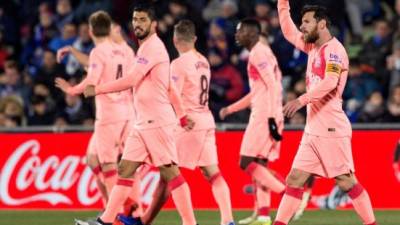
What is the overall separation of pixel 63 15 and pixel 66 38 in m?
1.00

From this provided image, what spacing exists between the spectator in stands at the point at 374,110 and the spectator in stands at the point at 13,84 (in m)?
6.06

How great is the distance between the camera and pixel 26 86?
21.5m

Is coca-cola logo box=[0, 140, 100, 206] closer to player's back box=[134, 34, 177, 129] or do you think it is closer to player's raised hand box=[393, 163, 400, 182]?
player's raised hand box=[393, 163, 400, 182]

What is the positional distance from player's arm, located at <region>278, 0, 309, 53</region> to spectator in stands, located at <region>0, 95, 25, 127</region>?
823 cm

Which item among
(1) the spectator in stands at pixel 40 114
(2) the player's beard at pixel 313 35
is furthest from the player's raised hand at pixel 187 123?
(1) the spectator in stands at pixel 40 114

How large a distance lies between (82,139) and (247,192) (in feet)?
8.61

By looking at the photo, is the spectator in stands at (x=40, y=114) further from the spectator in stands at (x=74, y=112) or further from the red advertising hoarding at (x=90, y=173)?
the red advertising hoarding at (x=90, y=173)

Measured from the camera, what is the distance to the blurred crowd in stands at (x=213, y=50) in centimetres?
1978

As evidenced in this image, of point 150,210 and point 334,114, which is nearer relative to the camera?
point 334,114

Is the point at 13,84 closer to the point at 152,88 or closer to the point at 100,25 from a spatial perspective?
the point at 100,25

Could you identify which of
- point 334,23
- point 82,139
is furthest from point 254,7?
point 82,139

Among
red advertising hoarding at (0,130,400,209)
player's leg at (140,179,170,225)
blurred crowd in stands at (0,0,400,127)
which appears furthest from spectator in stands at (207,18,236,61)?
player's leg at (140,179,170,225)

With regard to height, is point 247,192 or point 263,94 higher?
point 263,94

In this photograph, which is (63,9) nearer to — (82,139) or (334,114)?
(82,139)
